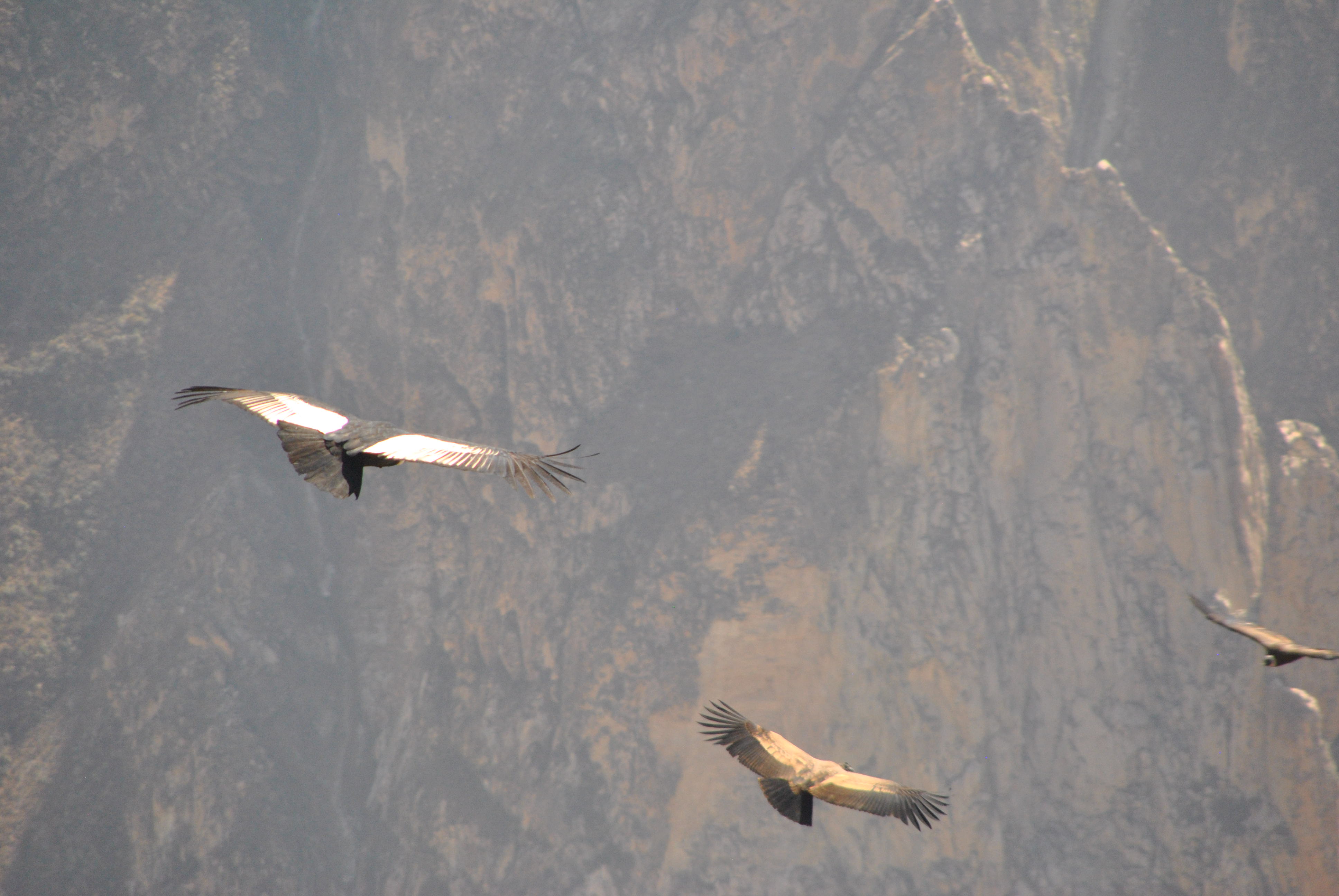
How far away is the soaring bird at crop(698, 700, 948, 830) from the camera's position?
7801mm

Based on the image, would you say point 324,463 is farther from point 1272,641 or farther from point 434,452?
point 1272,641

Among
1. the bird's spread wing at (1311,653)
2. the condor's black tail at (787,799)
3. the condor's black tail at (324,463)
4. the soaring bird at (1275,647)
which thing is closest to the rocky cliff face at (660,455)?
the soaring bird at (1275,647)

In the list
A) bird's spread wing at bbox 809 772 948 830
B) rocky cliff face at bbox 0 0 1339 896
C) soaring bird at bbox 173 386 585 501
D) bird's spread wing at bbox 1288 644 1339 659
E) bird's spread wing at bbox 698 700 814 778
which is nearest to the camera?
soaring bird at bbox 173 386 585 501

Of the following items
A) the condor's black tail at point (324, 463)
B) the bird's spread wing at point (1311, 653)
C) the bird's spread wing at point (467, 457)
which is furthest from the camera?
the bird's spread wing at point (1311, 653)

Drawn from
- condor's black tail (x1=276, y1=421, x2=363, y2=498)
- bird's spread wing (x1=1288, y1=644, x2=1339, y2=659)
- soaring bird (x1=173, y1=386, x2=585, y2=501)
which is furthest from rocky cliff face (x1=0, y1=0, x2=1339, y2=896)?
condor's black tail (x1=276, y1=421, x2=363, y2=498)

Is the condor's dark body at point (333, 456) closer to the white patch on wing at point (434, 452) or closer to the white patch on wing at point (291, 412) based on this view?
the white patch on wing at point (434, 452)

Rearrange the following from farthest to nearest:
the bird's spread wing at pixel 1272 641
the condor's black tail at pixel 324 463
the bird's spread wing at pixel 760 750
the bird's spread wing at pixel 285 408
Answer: the bird's spread wing at pixel 1272 641
the bird's spread wing at pixel 760 750
the bird's spread wing at pixel 285 408
the condor's black tail at pixel 324 463

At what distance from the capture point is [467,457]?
6855mm

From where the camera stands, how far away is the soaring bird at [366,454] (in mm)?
6645

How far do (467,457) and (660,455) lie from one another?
17.8 m

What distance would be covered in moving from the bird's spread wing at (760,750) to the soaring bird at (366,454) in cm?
396

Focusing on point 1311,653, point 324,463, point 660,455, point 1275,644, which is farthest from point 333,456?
point 660,455

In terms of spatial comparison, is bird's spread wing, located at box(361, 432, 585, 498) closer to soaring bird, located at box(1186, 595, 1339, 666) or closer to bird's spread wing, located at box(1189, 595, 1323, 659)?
soaring bird, located at box(1186, 595, 1339, 666)

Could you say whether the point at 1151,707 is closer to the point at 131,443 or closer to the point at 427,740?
the point at 427,740
